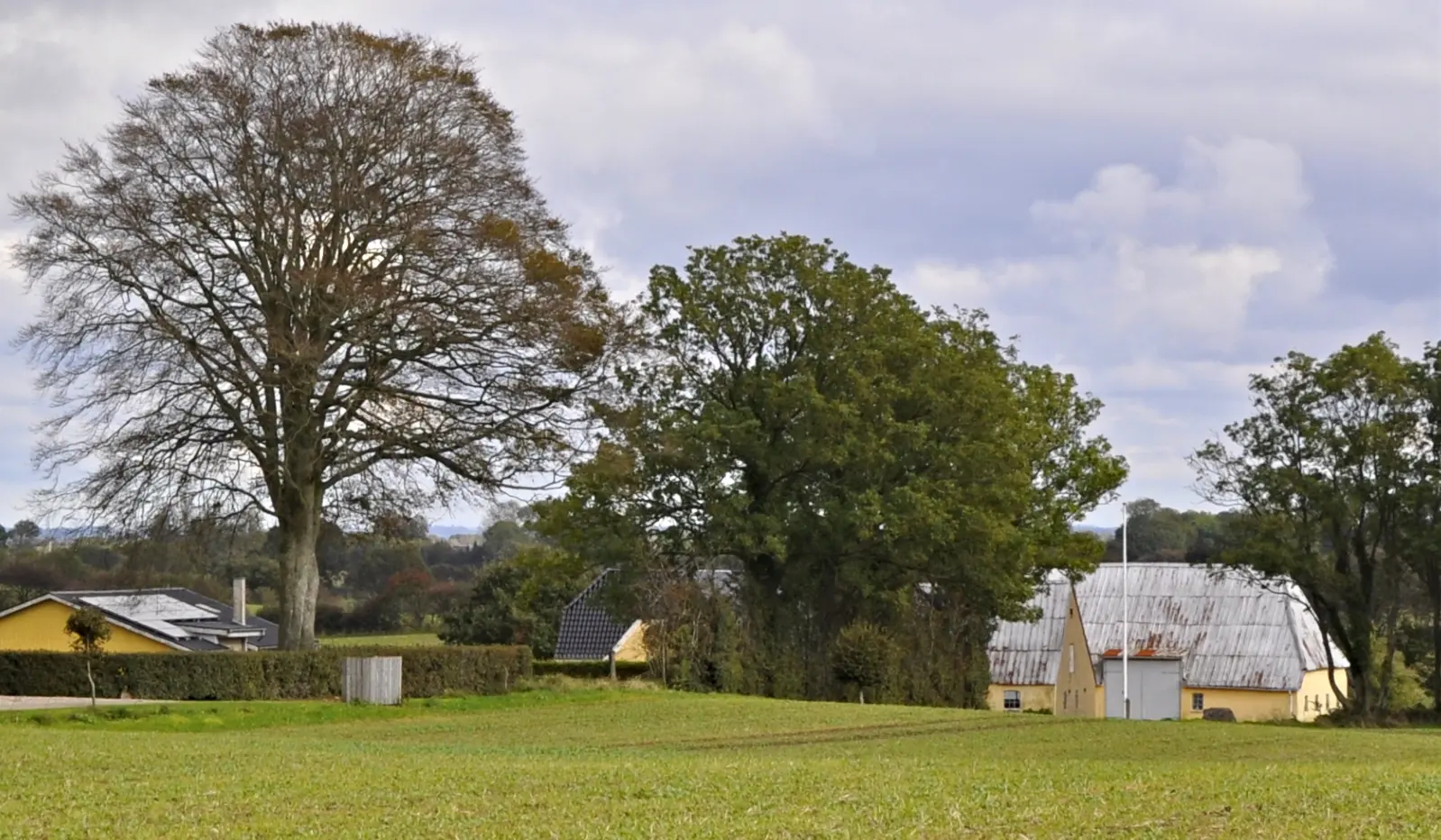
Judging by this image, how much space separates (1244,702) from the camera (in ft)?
219

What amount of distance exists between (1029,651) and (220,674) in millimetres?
43799

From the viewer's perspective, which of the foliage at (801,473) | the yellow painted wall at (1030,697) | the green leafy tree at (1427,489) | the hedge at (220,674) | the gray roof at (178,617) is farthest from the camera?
the yellow painted wall at (1030,697)

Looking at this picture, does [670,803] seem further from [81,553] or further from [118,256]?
[81,553]

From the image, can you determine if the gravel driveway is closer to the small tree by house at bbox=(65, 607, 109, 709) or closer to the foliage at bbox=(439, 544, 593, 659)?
the small tree by house at bbox=(65, 607, 109, 709)

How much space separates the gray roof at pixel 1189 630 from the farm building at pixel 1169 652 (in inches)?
1.6

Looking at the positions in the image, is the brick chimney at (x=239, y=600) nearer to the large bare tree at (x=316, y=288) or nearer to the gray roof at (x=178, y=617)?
the gray roof at (x=178, y=617)

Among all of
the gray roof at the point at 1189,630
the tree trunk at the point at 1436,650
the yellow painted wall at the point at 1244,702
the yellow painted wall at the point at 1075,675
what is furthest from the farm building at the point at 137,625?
the tree trunk at the point at 1436,650

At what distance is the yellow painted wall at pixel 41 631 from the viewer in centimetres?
5678

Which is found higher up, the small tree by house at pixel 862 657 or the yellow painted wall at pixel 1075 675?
the small tree by house at pixel 862 657

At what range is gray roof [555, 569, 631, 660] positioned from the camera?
68.6 meters

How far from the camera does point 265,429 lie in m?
37.1

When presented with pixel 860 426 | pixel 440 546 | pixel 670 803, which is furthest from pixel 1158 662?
pixel 440 546

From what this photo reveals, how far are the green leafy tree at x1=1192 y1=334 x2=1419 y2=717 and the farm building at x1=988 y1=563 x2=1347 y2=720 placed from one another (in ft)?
41.1

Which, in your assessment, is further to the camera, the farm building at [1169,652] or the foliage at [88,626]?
the farm building at [1169,652]
